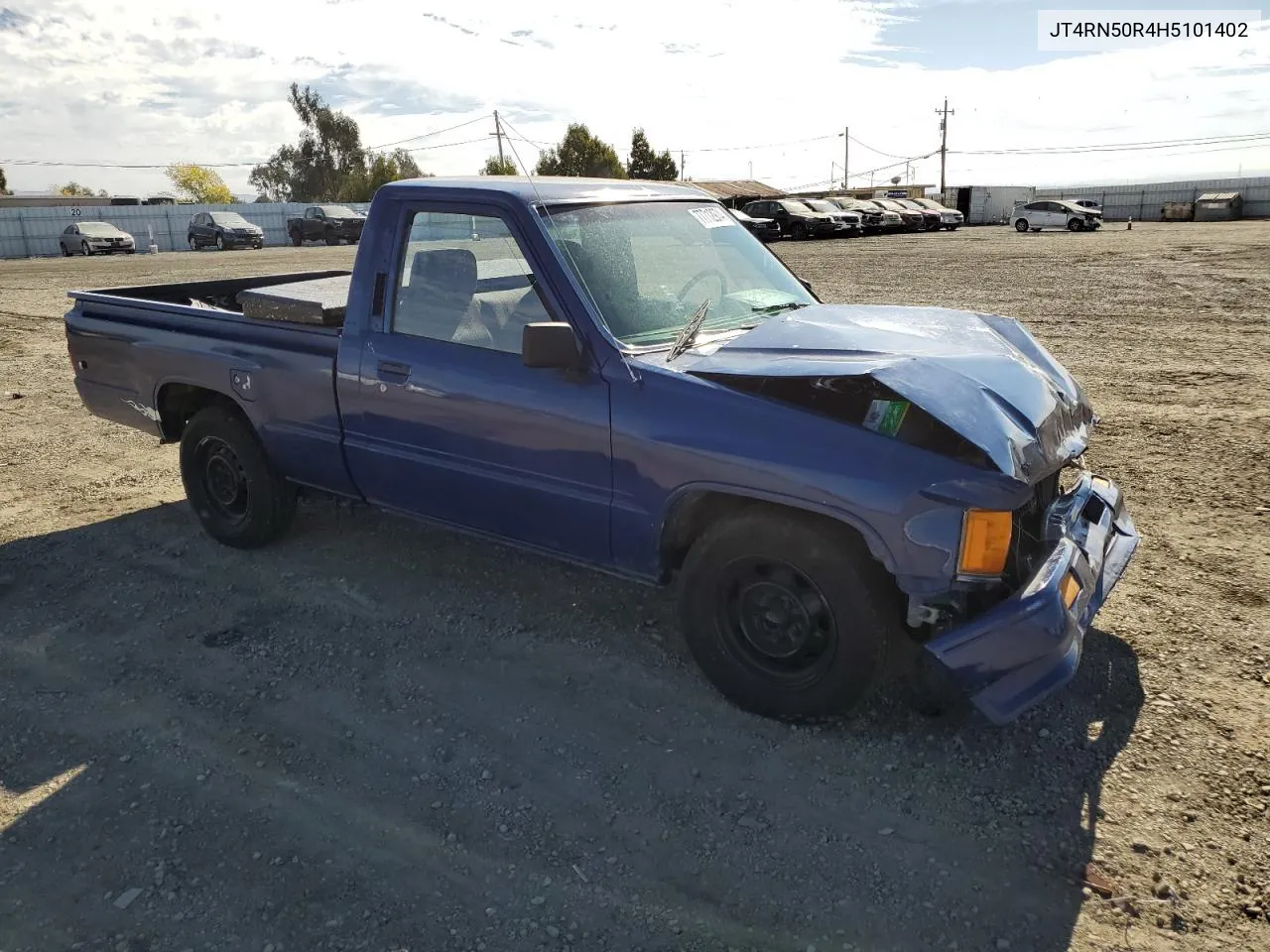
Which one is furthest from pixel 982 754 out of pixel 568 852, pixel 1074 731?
pixel 568 852

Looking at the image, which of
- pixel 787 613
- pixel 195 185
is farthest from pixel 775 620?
pixel 195 185

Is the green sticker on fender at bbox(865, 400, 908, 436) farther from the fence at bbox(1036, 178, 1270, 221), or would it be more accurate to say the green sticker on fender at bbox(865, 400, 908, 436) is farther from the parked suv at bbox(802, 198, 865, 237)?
the fence at bbox(1036, 178, 1270, 221)

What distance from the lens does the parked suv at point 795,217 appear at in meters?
34.1

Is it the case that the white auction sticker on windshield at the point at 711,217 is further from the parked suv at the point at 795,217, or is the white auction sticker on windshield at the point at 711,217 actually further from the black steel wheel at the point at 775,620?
the parked suv at the point at 795,217

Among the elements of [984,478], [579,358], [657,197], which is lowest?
[984,478]

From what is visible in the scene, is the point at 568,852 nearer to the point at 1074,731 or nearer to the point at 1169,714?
the point at 1074,731

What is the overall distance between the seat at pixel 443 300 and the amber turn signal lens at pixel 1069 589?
237cm

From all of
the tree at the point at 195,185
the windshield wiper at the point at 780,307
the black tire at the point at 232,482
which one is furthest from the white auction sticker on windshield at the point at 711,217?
the tree at the point at 195,185

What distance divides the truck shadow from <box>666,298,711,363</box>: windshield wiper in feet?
4.37

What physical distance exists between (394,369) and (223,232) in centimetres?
3750

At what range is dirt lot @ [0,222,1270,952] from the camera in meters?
2.61

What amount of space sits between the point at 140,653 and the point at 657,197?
3.14 meters

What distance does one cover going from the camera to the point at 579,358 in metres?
3.47

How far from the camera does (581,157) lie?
209 feet
